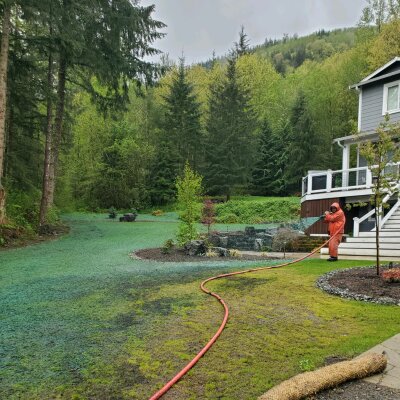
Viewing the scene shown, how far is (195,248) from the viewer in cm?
1027

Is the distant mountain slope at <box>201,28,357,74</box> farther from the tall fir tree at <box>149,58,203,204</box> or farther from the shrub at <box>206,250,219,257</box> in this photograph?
the shrub at <box>206,250,219,257</box>

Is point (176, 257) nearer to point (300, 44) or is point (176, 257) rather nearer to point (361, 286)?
point (361, 286)

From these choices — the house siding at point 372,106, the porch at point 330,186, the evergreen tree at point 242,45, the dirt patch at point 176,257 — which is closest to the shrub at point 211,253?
the dirt patch at point 176,257

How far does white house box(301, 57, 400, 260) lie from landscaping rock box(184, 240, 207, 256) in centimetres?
361

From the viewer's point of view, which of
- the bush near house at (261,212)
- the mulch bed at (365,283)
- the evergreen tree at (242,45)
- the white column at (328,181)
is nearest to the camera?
the mulch bed at (365,283)

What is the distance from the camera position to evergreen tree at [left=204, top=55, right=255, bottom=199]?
28.7 m

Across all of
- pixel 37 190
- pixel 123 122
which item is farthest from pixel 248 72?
pixel 37 190

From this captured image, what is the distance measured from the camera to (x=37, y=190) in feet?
55.1

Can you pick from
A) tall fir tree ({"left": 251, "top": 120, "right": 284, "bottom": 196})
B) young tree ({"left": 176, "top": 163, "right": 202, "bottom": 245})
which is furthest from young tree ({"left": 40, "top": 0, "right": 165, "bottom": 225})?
tall fir tree ({"left": 251, "top": 120, "right": 284, "bottom": 196})

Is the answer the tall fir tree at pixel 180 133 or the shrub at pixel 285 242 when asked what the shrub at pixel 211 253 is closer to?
the shrub at pixel 285 242

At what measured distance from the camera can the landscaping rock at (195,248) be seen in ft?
33.7

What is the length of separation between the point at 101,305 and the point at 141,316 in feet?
2.66

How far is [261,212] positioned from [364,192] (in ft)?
34.3

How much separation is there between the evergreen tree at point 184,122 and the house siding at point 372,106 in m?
17.2
